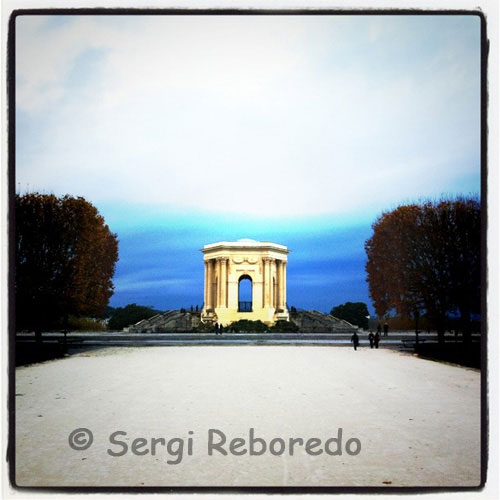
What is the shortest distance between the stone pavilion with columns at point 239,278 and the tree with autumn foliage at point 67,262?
91.6 ft

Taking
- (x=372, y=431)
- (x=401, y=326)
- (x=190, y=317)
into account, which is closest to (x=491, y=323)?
(x=372, y=431)

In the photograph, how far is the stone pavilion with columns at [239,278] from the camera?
55.4 m

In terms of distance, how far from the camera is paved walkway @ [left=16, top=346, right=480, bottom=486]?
6.89 metres

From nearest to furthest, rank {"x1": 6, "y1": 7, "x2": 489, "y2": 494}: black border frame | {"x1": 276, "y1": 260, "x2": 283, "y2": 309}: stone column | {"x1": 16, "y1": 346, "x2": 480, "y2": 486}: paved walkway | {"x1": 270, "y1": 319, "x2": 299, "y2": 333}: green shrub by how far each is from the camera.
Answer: {"x1": 6, "y1": 7, "x2": 489, "y2": 494}: black border frame, {"x1": 16, "y1": 346, "x2": 480, "y2": 486}: paved walkway, {"x1": 270, "y1": 319, "x2": 299, "y2": 333}: green shrub, {"x1": 276, "y1": 260, "x2": 283, "y2": 309}: stone column

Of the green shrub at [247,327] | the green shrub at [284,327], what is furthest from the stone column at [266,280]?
the green shrub at [247,327]

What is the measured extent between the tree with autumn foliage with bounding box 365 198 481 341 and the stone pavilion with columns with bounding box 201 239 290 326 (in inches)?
1098

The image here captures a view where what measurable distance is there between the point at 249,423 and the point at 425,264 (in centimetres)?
1370

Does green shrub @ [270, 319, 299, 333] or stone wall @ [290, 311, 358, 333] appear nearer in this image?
green shrub @ [270, 319, 299, 333]

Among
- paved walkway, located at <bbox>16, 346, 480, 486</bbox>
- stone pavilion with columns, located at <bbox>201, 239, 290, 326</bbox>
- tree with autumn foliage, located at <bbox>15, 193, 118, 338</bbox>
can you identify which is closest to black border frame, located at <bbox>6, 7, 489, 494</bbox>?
paved walkway, located at <bbox>16, 346, 480, 486</bbox>

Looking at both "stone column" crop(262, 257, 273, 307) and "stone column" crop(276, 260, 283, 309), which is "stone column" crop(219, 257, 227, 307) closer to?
"stone column" crop(262, 257, 273, 307)

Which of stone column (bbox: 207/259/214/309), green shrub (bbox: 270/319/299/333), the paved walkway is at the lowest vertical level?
green shrub (bbox: 270/319/299/333)

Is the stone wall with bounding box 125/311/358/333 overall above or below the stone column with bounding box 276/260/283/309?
below

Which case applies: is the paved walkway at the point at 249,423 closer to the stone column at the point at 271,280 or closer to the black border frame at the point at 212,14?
the black border frame at the point at 212,14

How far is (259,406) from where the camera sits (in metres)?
11.2
